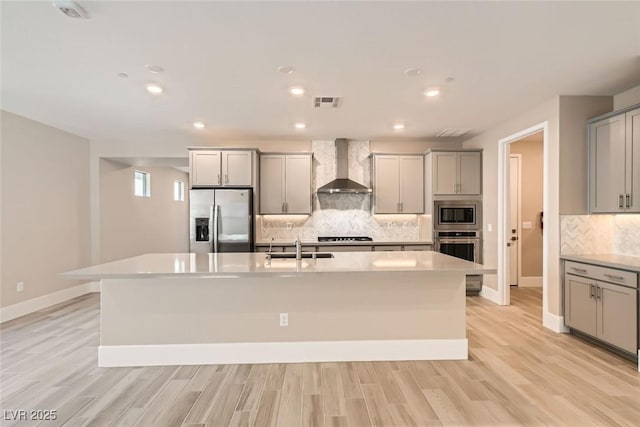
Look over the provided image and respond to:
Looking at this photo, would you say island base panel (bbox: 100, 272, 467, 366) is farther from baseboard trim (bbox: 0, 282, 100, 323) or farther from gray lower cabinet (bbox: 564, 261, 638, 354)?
baseboard trim (bbox: 0, 282, 100, 323)

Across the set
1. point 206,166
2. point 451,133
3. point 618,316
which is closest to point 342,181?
point 451,133

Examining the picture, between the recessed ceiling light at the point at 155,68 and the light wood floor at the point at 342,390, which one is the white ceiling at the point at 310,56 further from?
the light wood floor at the point at 342,390

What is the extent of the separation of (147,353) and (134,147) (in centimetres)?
416

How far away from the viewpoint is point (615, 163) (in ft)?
10.8

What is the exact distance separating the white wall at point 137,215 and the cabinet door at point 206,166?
→ 1.94 meters

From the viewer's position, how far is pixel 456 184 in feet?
17.5

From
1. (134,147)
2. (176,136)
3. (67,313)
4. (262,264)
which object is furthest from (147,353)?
(134,147)

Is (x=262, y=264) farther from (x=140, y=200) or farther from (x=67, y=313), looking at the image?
(x=140, y=200)

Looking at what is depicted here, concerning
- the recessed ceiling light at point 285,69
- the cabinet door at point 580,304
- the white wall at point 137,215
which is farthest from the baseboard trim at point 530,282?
the white wall at point 137,215

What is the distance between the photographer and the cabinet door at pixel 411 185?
5.59m

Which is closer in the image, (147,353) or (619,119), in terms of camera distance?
(147,353)

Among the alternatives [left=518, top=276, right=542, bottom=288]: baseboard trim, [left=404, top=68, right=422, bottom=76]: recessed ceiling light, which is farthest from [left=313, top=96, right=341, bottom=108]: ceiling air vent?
[left=518, top=276, right=542, bottom=288]: baseboard trim

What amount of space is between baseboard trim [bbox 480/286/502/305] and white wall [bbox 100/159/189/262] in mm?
6660

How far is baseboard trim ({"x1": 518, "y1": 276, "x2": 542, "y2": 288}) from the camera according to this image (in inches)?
236
